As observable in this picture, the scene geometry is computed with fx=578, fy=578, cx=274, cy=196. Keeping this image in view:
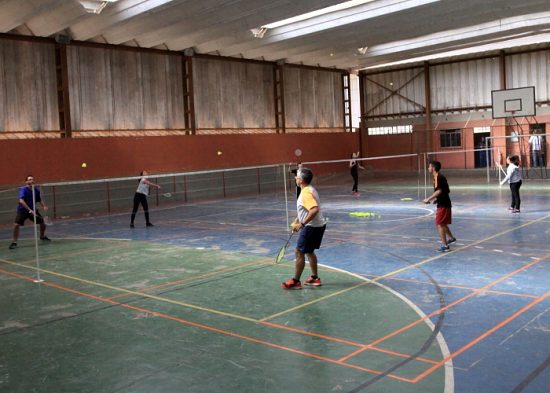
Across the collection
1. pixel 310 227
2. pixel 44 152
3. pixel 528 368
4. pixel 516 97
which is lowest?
pixel 528 368

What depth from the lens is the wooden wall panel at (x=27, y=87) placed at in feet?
87.4

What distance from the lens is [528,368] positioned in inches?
253

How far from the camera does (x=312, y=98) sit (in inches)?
1631

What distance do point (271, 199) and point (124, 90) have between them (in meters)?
9.82

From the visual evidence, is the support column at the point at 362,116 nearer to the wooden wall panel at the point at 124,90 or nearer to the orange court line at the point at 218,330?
the wooden wall panel at the point at 124,90

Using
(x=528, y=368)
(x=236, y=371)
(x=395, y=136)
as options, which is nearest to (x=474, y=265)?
(x=528, y=368)

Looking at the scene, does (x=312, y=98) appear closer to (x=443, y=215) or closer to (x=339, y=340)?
(x=443, y=215)

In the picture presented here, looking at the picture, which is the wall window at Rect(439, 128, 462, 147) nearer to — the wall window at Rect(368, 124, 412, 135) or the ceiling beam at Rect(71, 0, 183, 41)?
the wall window at Rect(368, 124, 412, 135)

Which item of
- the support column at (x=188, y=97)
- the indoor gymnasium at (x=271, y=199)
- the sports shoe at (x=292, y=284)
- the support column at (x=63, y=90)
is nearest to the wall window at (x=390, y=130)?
the indoor gymnasium at (x=271, y=199)

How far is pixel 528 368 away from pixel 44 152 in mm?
24727

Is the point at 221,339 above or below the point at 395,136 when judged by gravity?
below

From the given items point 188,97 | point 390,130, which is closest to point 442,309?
point 188,97

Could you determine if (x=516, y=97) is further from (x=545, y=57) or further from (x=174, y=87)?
(x=174, y=87)

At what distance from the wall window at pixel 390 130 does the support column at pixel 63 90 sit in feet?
81.5
